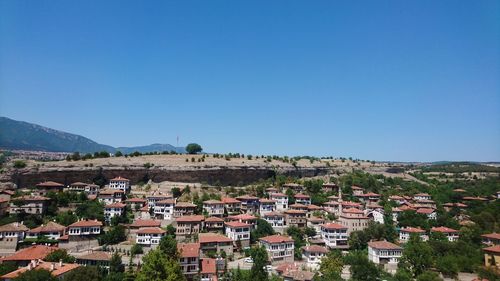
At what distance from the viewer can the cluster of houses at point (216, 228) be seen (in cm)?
2945

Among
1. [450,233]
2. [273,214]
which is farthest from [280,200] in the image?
[450,233]

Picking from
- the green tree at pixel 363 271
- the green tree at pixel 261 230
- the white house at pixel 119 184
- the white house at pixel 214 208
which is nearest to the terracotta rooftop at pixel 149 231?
the white house at pixel 214 208

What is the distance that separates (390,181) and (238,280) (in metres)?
48.5

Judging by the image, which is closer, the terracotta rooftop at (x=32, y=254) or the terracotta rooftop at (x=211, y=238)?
the terracotta rooftop at (x=32, y=254)

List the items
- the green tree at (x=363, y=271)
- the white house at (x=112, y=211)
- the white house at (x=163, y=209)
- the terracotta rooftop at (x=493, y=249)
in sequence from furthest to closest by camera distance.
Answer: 1. the white house at (x=163, y=209)
2. the white house at (x=112, y=211)
3. the terracotta rooftop at (x=493, y=249)
4. the green tree at (x=363, y=271)

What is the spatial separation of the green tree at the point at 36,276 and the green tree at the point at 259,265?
12.9m

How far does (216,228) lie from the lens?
3706cm

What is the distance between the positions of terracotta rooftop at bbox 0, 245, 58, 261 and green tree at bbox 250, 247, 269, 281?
624 inches

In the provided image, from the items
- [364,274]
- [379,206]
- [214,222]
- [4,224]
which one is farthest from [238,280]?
[379,206]

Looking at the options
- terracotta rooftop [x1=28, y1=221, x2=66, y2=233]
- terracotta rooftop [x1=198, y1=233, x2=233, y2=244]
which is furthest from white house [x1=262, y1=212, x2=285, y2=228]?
terracotta rooftop [x1=28, y1=221, x2=66, y2=233]

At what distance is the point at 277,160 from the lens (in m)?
70.9

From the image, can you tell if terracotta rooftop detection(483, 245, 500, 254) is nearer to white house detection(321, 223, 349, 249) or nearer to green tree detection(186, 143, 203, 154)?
white house detection(321, 223, 349, 249)

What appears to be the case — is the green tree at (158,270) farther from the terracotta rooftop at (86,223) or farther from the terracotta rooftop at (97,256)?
the terracotta rooftop at (86,223)

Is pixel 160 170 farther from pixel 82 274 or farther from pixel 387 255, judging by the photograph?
pixel 387 255
